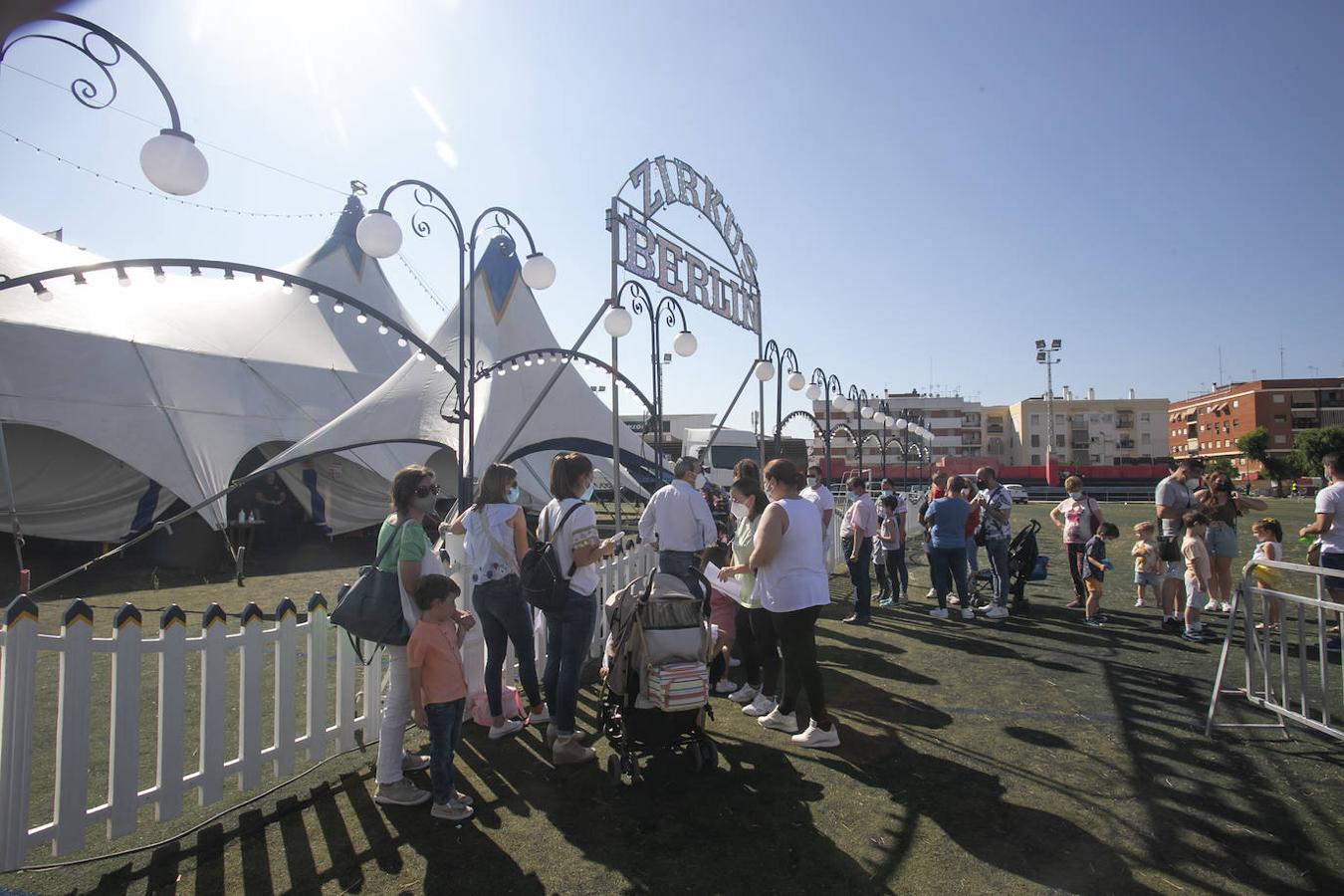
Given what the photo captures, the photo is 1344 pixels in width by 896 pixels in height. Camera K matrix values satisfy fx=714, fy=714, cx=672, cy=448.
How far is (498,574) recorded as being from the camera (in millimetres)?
4102

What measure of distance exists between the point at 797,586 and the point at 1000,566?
14.8ft

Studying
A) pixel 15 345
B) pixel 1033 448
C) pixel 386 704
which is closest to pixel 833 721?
pixel 386 704

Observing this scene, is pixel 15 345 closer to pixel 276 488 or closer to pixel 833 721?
pixel 276 488

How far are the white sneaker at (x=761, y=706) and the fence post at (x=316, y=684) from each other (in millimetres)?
2531

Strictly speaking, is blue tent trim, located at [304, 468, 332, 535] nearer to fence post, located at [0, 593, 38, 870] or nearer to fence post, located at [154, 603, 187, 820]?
fence post, located at [154, 603, 187, 820]

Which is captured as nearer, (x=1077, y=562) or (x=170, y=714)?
(x=170, y=714)

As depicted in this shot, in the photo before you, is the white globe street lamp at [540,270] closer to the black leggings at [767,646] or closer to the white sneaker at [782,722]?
the black leggings at [767,646]

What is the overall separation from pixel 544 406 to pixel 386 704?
35.2ft

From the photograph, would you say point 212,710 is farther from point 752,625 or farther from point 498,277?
point 498,277

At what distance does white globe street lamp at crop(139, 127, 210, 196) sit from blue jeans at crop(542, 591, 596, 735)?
9.82 feet

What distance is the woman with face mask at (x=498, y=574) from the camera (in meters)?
4.10

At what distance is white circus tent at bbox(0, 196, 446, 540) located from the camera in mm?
11438

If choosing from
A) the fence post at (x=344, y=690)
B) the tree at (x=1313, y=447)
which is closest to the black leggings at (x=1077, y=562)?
the fence post at (x=344, y=690)

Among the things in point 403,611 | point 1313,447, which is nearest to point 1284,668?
point 403,611
